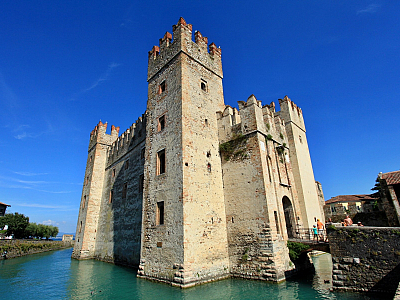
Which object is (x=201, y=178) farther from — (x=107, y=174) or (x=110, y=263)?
(x=107, y=174)

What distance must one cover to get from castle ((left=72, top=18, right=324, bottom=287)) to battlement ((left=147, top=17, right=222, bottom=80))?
0.09m

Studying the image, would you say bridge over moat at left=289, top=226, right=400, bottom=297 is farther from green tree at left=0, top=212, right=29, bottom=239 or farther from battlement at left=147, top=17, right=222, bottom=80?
green tree at left=0, top=212, right=29, bottom=239

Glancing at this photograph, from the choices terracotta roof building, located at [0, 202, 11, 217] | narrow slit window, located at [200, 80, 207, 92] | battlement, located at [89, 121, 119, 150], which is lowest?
terracotta roof building, located at [0, 202, 11, 217]

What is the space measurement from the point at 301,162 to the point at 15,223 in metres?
46.9

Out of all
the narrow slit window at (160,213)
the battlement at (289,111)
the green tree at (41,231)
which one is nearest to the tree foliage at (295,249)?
the narrow slit window at (160,213)

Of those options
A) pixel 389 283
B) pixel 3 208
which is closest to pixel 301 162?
pixel 389 283

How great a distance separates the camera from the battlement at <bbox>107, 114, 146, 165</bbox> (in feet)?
70.0

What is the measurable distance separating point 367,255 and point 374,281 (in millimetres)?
941

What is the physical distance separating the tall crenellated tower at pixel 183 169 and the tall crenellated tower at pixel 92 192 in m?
14.1

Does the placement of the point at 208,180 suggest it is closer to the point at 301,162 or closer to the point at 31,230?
the point at 301,162

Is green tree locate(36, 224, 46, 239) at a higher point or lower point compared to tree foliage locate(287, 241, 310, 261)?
higher

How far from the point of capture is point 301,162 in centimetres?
1814

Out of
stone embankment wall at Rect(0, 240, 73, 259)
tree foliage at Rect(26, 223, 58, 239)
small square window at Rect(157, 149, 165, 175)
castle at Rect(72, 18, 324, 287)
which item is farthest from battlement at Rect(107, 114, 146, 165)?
tree foliage at Rect(26, 223, 58, 239)

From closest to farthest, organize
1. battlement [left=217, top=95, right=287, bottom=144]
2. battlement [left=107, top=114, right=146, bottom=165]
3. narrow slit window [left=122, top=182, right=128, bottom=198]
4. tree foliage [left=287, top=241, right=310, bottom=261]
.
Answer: tree foliage [left=287, top=241, right=310, bottom=261], battlement [left=217, top=95, right=287, bottom=144], battlement [left=107, top=114, right=146, bottom=165], narrow slit window [left=122, top=182, right=128, bottom=198]
